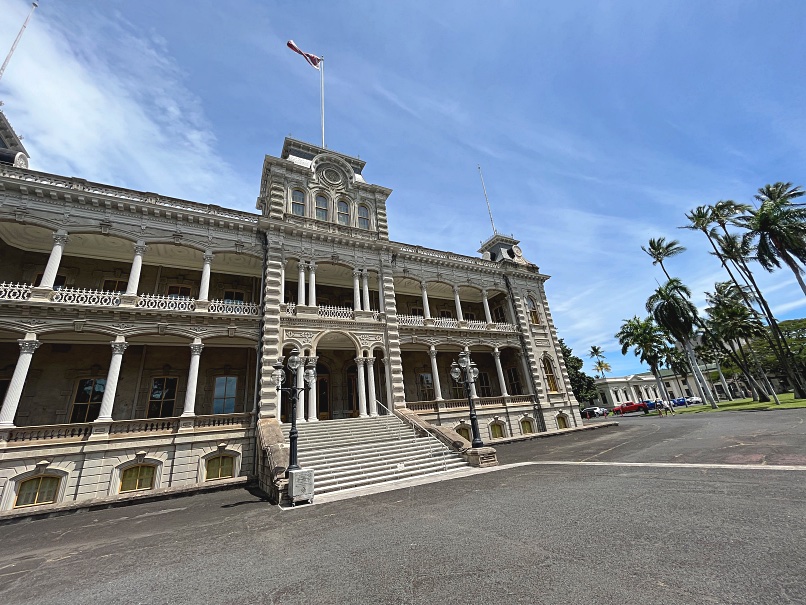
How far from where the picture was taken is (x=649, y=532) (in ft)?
15.8

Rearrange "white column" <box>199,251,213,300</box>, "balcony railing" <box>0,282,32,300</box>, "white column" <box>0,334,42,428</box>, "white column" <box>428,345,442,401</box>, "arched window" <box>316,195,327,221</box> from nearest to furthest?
"white column" <box>0,334,42,428</box> → "balcony railing" <box>0,282,32,300</box> → "white column" <box>199,251,213,300</box> → "white column" <box>428,345,442,401</box> → "arched window" <box>316,195,327,221</box>

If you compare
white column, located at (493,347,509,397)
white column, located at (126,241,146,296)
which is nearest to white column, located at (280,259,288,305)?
white column, located at (126,241,146,296)

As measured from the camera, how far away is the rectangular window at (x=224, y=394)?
16.6m

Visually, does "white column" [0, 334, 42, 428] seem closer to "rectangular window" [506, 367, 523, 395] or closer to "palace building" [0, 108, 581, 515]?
"palace building" [0, 108, 581, 515]

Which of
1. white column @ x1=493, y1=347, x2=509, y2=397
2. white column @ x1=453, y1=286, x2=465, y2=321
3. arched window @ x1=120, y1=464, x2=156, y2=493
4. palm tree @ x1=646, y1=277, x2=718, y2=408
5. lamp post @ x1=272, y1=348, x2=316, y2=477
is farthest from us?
palm tree @ x1=646, y1=277, x2=718, y2=408

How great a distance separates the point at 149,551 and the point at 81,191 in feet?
52.9

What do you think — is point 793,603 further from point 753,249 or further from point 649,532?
point 753,249

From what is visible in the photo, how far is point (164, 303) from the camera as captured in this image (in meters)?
15.3

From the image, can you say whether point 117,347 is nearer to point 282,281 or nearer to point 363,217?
point 282,281

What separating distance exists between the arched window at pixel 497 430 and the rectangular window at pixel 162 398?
58.2 feet

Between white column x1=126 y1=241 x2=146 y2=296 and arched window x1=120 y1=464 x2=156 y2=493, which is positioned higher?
white column x1=126 y1=241 x2=146 y2=296

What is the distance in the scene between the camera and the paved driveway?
366 centimetres

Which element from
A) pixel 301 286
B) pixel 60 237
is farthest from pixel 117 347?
pixel 301 286

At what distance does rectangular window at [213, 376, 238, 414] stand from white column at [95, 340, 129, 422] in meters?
4.07
